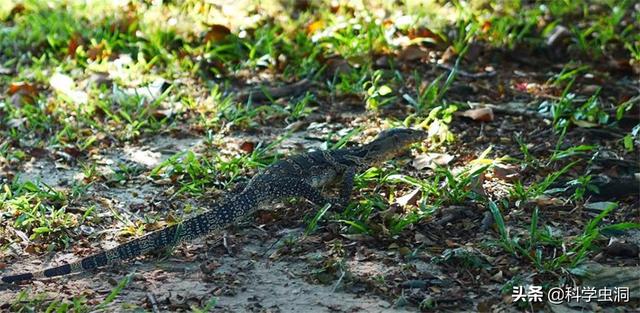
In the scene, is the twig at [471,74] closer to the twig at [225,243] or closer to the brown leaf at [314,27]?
the brown leaf at [314,27]

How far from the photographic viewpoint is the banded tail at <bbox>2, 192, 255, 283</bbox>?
16.0ft

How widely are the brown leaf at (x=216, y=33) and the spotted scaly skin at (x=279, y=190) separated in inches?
109

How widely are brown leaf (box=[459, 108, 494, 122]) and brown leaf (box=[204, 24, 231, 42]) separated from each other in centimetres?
268

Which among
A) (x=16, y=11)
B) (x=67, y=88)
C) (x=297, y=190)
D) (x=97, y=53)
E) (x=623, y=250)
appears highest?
(x=16, y=11)

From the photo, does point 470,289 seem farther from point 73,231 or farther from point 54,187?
point 54,187

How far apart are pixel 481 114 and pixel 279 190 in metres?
2.13

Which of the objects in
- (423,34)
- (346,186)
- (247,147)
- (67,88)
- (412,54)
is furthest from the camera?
(423,34)

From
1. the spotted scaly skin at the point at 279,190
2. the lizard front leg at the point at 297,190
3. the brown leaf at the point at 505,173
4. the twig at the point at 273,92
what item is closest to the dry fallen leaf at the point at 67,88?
the twig at the point at 273,92

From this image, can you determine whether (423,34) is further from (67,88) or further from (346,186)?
(67,88)

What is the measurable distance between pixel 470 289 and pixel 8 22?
6.92 meters

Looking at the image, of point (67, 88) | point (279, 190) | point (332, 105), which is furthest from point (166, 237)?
point (67, 88)

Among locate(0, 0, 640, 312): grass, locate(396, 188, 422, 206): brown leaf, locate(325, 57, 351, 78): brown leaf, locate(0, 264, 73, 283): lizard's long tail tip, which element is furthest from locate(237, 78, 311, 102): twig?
locate(0, 264, 73, 283): lizard's long tail tip

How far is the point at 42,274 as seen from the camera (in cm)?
486

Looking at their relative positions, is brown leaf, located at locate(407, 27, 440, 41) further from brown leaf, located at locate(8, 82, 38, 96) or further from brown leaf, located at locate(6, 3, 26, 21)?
brown leaf, located at locate(6, 3, 26, 21)
